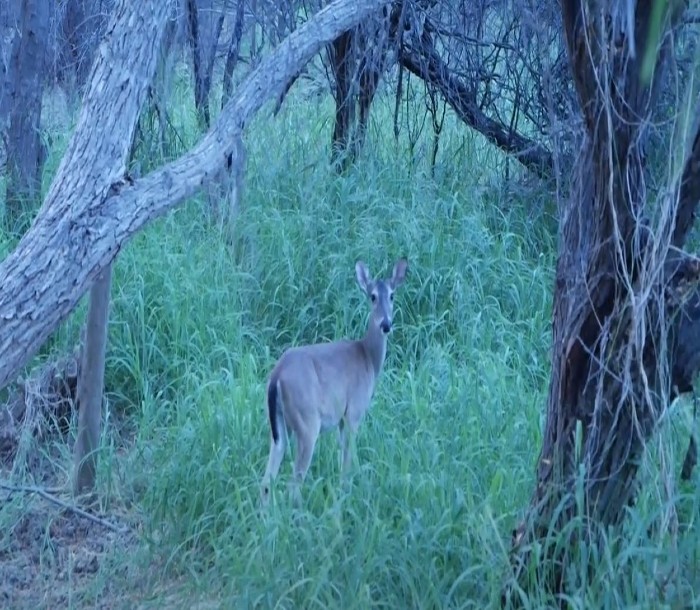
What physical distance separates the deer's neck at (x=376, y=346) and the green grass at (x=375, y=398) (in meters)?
0.15

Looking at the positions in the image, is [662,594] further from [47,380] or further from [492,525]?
[47,380]

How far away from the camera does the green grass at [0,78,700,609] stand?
12.7ft

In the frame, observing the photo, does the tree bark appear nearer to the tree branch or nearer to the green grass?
the green grass

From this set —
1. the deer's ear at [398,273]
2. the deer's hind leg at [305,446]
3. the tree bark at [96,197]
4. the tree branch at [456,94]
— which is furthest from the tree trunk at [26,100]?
the deer's hind leg at [305,446]

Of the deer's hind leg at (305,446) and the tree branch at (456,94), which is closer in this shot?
the deer's hind leg at (305,446)

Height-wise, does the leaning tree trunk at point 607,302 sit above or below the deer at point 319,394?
above

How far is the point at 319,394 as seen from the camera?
5.12 meters

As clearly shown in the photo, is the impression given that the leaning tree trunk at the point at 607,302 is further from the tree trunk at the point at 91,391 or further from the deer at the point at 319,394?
the tree trunk at the point at 91,391

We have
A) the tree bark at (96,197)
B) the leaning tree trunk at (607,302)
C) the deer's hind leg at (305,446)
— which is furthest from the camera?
the deer's hind leg at (305,446)

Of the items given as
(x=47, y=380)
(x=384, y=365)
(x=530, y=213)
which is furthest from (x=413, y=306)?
(x=47, y=380)

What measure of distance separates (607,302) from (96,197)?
5.50 ft

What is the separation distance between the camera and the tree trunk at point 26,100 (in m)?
7.55

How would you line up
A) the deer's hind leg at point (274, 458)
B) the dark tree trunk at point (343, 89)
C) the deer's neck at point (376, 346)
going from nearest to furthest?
the deer's hind leg at point (274, 458) < the deer's neck at point (376, 346) < the dark tree trunk at point (343, 89)

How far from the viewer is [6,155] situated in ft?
25.5
